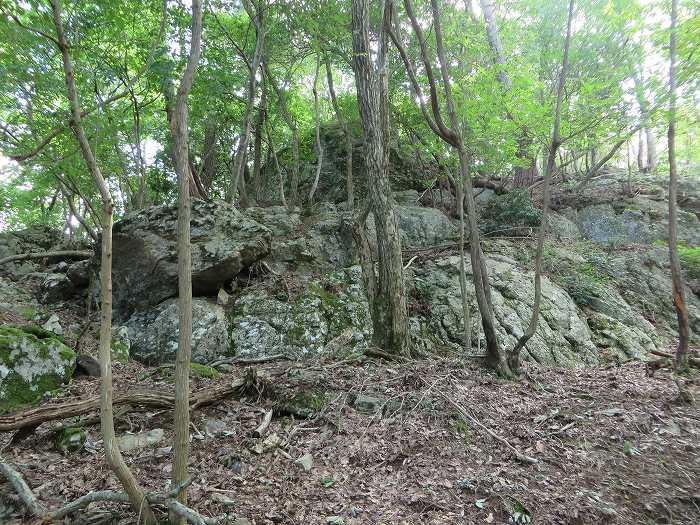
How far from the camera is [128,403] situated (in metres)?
3.72

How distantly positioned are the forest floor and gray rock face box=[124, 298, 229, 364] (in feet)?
5.03

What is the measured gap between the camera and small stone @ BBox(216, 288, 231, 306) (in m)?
7.63

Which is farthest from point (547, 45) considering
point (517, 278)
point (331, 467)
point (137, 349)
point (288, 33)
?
point (137, 349)

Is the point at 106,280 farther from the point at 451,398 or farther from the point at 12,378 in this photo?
the point at 451,398

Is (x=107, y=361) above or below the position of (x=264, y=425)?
above

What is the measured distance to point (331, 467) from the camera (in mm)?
3434

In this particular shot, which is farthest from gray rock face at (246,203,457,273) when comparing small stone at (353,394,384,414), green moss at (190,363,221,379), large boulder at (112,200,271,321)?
small stone at (353,394,384,414)

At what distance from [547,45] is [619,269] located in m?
6.74

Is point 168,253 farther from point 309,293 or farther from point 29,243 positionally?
point 29,243

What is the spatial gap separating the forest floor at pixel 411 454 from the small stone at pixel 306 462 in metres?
0.05

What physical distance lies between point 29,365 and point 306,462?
3528 mm

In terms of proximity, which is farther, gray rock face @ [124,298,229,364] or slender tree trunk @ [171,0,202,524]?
gray rock face @ [124,298,229,364]

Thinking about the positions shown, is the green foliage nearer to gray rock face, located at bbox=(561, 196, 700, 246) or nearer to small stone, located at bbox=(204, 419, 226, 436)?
gray rock face, located at bbox=(561, 196, 700, 246)

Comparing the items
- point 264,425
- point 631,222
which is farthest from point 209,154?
point 631,222
